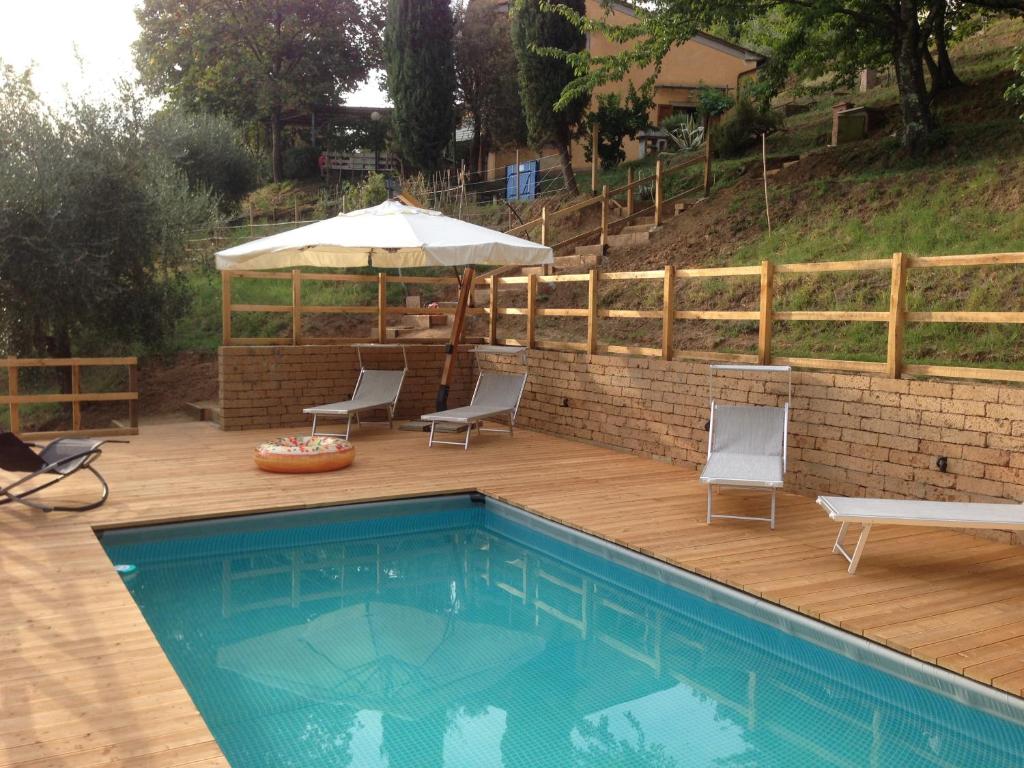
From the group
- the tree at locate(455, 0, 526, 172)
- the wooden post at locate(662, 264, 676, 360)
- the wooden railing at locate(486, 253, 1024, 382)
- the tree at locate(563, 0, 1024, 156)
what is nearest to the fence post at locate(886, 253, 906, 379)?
the wooden railing at locate(486, 253, 1024, 382)

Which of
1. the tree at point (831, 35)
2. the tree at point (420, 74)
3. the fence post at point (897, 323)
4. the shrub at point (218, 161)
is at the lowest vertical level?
the fence post at point (897, 323)

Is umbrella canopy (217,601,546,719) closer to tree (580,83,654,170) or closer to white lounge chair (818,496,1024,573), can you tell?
white lounge chair (818,496,1024,573)

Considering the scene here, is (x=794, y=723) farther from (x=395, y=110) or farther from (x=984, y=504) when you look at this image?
(x=395, y=110)

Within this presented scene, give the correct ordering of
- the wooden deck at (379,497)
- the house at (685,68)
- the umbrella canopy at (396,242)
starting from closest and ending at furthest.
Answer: the wooden deck at (379,497)
the umbrella canopy at (396,242)
the house at (685,68)

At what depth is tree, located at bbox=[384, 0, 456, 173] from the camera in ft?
72.8

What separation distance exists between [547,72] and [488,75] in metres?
8.01

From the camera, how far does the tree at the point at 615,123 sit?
19203mm

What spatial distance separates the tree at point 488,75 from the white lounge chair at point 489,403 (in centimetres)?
1667

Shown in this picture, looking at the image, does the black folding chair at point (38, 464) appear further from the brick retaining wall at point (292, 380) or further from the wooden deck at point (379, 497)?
the brick retaining wall at point (292, 380)

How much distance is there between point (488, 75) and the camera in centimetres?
2508

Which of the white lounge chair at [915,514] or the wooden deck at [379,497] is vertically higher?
the white lounge chair at [915,514]

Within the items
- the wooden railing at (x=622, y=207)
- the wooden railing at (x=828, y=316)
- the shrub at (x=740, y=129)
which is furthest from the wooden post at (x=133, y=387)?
the shrub at (x=740, y=129)

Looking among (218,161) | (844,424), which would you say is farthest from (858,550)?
(218,161)

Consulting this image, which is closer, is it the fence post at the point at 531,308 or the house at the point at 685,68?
the fence post at the point at 531,308
